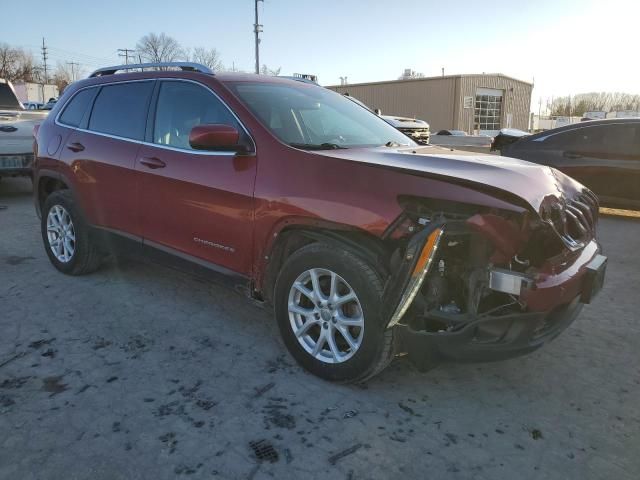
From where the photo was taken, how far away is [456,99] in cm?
4294

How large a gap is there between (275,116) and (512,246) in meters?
1.75

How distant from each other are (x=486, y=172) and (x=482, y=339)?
0.88 m

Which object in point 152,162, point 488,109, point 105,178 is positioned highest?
point 488,109

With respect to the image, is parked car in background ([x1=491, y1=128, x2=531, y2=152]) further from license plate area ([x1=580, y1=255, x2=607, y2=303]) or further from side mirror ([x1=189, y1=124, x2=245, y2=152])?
side mirror ([x1=189, y1=124, x2=245, y2=152])

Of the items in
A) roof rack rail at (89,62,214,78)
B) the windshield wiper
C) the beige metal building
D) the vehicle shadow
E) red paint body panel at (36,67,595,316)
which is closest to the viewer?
red paint body panel at (36,67,595,316)

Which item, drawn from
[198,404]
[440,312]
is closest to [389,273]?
[440,312]

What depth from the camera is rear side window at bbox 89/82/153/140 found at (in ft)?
13.4

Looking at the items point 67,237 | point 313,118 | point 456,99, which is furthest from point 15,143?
point 456,99

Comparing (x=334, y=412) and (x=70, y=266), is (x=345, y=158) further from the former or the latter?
(x=70, y=266)

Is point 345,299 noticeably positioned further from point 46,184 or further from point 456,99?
point 456,99

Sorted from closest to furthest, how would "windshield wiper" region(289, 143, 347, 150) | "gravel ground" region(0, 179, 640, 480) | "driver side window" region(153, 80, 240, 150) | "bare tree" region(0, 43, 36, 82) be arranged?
1. "gravel ground" region(0, 179, 640, 480)
2. "windshield wiper" region(289, 143, 347, 150)
3. "driver side window" region(153, 80, 240, 150)
4. "bare tree" region(0, 43, 36, 82)

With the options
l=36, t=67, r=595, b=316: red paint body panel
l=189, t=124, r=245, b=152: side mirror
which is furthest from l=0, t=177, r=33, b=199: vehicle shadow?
l=189, t=124, r=245, b=152: side mirror

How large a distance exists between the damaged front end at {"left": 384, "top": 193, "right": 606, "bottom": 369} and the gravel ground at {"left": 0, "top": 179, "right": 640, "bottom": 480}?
0.41m

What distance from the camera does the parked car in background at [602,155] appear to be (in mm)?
7000
